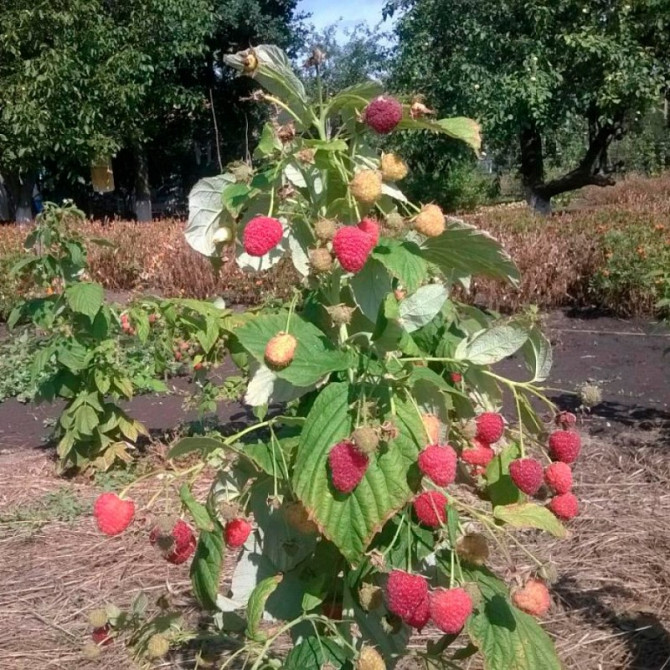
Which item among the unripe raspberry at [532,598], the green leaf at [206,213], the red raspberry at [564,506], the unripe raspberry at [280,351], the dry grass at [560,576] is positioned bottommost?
the dry grass at [560,576]

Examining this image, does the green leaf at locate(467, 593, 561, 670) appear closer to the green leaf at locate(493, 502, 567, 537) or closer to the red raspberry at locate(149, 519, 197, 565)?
the green leaf at locate(493, 502, 567, 537)

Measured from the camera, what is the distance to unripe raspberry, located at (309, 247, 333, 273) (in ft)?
3.87

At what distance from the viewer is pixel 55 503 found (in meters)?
3.96

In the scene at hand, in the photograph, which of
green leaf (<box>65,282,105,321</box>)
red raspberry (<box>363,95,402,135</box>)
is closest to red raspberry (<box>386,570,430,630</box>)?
red raspberry (<box>363,95,402,135</box>)

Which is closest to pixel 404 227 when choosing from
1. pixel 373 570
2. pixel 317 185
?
pixel 317 185

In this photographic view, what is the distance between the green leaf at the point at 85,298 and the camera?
387 centimetres

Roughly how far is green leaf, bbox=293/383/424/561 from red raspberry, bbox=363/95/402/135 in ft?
1.24

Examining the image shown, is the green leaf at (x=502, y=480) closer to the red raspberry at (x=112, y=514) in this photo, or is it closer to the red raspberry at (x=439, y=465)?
the red raspberry at (x=439, y=465)

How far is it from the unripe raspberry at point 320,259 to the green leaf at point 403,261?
81 mm

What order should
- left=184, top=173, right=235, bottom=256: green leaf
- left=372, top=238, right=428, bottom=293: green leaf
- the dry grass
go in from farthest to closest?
the dry grass, left=184, top=173, right=235, bottom=256: green leaf, left=372, top=238, right=428, bottom=293: green leaf

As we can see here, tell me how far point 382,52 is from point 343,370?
20905 millimetres

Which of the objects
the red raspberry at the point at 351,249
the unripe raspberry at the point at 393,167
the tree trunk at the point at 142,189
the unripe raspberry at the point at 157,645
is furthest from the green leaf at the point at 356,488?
the tree trunk at the point at 142,189

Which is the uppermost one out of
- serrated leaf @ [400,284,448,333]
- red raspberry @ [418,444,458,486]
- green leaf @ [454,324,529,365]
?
serrated leaf @ [400,284,448,333]

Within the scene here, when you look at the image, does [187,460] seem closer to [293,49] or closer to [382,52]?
[293,49]
